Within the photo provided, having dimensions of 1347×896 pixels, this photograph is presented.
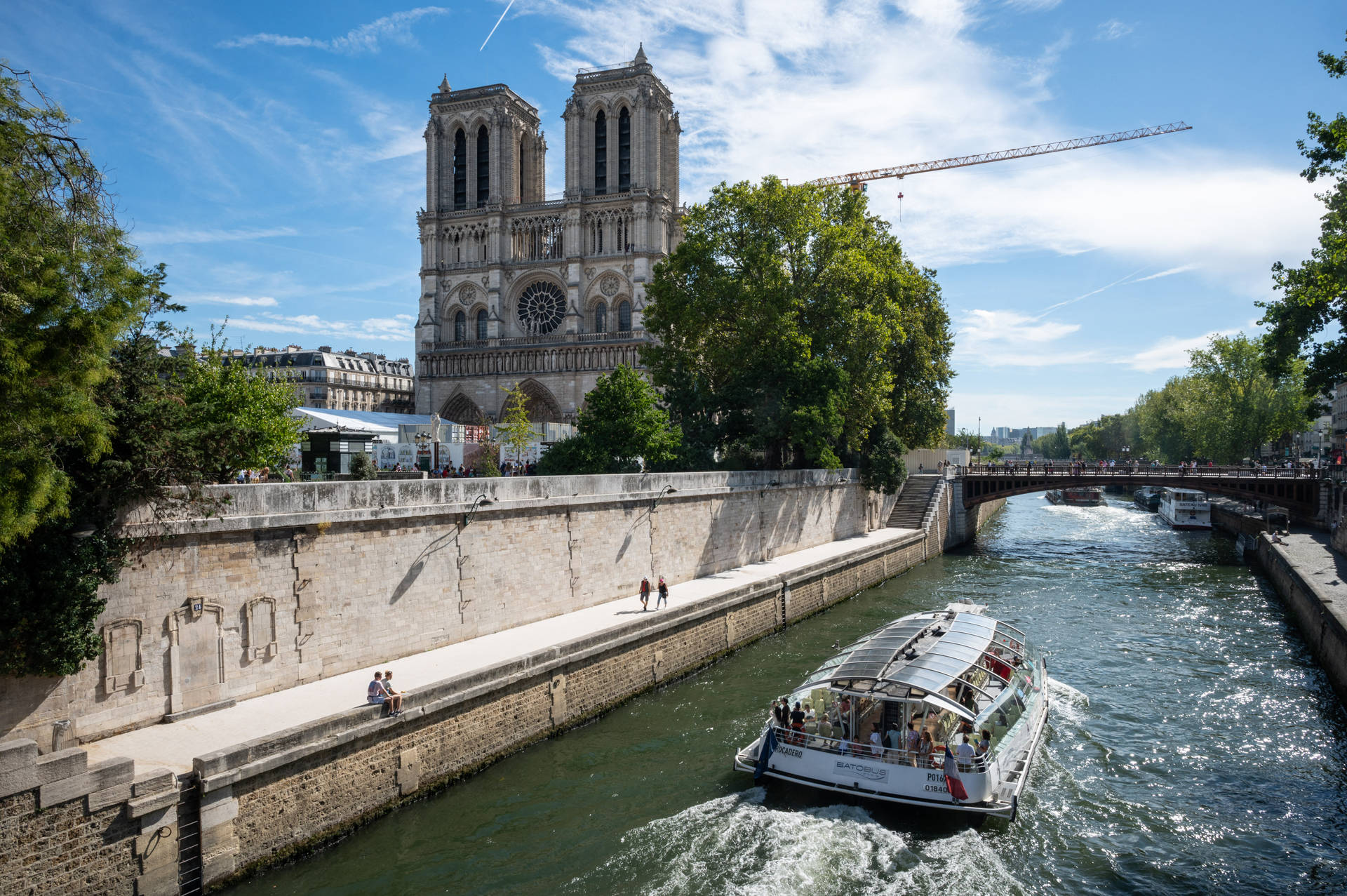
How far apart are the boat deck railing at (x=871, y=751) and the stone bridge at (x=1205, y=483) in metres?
32.7

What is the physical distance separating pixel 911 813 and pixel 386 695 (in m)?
8.14

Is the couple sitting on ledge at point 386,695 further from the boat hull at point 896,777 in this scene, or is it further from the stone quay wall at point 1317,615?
the stone quay wall at point 1317,615

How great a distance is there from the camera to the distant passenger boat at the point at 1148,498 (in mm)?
68625

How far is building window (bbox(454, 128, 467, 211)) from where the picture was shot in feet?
215

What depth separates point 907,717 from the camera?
13.2 meters

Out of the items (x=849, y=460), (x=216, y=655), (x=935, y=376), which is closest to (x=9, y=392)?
(x=216, y=655)

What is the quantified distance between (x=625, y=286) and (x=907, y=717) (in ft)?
166

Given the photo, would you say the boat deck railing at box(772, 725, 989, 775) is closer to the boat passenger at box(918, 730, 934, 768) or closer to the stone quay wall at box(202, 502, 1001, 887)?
the boat passenger at box(918, 730, 934, 768)

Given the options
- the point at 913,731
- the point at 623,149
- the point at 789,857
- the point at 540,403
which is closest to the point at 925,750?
the point at 913,731

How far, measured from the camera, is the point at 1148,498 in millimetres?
74375

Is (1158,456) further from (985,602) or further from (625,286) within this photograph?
(985,602)

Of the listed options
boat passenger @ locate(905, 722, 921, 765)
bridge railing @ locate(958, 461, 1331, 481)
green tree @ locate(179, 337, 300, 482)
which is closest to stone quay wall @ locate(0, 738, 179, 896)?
green tree @ locate(179, 337, 300, 482)

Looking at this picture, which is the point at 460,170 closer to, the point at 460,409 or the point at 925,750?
the point at 460,409

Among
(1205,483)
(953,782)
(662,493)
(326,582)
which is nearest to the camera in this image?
(953,782)
